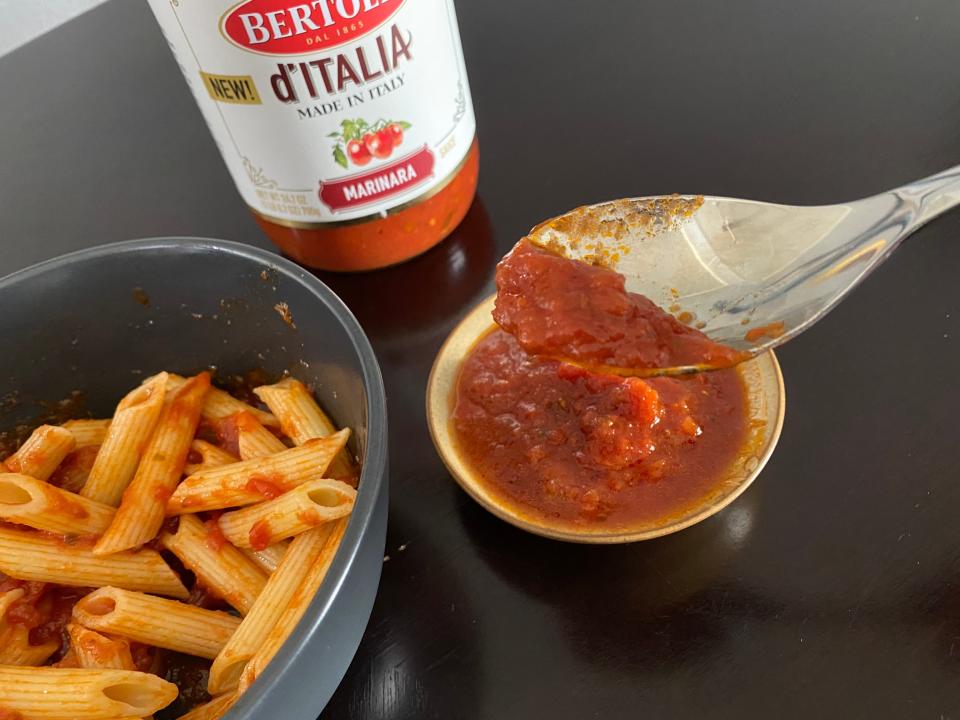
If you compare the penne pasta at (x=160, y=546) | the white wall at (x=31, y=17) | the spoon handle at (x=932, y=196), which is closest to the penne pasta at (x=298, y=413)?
the penne pasta at (x=160, y=546)

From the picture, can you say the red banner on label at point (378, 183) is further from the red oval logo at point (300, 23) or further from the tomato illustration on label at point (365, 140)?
the red oval logo at point (300, 23)

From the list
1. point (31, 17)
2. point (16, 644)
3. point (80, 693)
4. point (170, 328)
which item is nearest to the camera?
point (80, 693)

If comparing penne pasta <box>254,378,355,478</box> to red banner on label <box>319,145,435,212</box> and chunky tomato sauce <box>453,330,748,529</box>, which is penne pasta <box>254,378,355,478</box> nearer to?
chunky tomato sauce <box>453,330,748,529</box>

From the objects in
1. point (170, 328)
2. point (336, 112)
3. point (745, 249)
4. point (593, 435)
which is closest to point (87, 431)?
point (170, 328)

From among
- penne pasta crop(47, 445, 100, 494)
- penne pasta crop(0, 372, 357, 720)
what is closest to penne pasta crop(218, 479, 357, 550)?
penne pasta crop(0, 372, 357, 720)

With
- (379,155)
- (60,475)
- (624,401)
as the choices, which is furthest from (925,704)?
(60,475)

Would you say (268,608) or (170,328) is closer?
(268,608)

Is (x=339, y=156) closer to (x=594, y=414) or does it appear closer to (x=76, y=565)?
(x=594, y=414)
